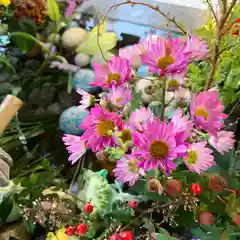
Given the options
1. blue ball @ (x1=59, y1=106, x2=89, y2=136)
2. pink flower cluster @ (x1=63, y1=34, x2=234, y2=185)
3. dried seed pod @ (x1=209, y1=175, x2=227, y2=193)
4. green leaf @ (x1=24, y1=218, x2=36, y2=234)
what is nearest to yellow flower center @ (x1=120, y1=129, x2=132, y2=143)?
pink flower cluster @ (x1=63, y1=34, x2=234, y2=185)

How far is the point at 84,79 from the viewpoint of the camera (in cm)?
94

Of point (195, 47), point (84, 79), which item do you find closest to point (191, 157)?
point (195, 47)

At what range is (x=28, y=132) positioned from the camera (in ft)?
3.13

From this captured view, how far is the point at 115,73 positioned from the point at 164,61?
0.06m

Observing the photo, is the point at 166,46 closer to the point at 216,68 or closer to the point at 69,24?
the point at 216,68

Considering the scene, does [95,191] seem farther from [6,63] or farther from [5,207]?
[6,63]

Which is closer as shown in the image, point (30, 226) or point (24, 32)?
point (30, 226)

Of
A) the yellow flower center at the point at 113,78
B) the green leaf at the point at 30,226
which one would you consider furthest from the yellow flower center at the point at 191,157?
the green leaf at the point at 30,226

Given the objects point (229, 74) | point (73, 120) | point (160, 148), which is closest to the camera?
point (160, 148)

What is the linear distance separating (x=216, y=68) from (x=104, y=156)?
0.16 m

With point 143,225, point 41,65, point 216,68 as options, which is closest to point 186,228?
point 143,225

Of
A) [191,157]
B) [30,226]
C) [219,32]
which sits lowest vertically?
[30,226]

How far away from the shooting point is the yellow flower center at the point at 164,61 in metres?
0.48

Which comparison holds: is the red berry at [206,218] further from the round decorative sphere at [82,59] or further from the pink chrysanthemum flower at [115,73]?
the round decorative sphere at [82,59]
